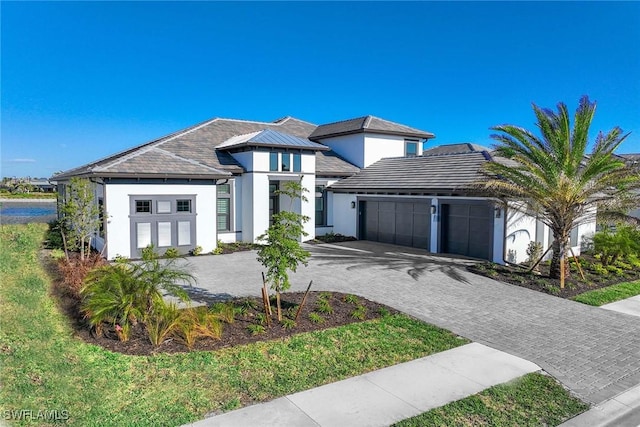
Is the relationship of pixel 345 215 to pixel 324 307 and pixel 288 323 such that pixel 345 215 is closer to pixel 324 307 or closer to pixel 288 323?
pixel 324 307

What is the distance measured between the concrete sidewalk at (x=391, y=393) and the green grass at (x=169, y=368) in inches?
10.2

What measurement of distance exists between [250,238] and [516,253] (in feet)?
36.3

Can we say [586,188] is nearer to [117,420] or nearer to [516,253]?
[516,253]

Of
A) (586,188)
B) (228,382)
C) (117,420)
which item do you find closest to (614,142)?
(586,188)

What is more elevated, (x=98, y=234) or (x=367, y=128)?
(x=367, y=128)

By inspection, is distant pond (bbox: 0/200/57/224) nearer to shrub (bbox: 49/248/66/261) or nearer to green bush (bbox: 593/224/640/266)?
shrub (bbox: 49/248/66/261)

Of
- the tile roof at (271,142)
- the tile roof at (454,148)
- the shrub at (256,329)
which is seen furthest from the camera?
the tile roof at (454,148)

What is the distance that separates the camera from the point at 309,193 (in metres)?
20.7

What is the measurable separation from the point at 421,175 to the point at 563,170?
744 cm

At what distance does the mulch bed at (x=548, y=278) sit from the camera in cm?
1189

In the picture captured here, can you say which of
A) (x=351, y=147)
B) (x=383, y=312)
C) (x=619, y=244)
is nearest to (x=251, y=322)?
(x=383, y=312)

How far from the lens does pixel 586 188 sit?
41.5 ft

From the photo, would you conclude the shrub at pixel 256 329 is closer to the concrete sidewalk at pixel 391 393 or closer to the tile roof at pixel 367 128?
the concrete sidewalk at pixel 391 393

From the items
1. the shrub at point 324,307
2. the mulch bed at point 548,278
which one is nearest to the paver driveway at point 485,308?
the mulch bed at point 548,278
